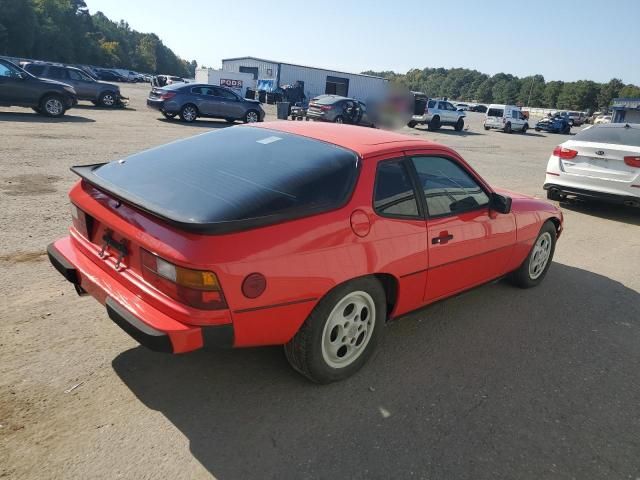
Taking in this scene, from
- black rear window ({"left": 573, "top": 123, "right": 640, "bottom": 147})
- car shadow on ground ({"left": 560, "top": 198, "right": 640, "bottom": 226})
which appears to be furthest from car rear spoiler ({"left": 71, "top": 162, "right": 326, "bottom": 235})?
car shadow on ground ({"left": 560, "top": 198, "right": 640, "bottom": 226})

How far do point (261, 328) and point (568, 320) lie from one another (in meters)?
3.03

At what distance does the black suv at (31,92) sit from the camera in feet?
45.8

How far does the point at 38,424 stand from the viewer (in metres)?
2.44

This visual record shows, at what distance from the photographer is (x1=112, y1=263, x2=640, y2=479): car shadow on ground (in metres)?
2.42

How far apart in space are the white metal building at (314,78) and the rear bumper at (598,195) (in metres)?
34.9

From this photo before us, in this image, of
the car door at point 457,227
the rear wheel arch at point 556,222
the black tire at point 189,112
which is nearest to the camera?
the car door at point 457,227

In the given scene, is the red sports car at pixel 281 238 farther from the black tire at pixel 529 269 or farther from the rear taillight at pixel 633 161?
the rear taillight at pixel 633 161

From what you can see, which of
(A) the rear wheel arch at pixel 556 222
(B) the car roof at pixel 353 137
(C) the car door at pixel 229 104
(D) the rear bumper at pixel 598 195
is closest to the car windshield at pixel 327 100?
(C) the car door at pixel 229 104

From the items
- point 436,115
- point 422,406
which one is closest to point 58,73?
point 436,115

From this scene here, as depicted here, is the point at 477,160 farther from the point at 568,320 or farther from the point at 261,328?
the point at 261,328

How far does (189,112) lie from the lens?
18500 mm

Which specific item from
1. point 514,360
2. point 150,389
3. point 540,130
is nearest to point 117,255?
point 150,389

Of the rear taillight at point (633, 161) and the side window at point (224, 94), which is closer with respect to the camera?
the rear taillight at point (633, 161)

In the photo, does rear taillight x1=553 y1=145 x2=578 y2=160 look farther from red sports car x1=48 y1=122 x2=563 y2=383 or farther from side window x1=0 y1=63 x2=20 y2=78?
side window x1=0 y1=63 x2=20 y2=78
